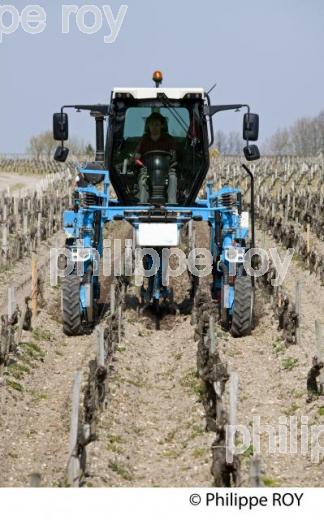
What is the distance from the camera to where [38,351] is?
457 inches

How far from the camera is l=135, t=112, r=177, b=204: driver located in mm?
12859

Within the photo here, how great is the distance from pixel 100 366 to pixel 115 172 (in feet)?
15.0

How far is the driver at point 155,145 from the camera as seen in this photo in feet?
42.2

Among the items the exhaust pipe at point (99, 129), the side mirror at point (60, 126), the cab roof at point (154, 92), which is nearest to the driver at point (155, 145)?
the cab roof at point (154, 92)

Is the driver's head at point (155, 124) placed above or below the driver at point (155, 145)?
above

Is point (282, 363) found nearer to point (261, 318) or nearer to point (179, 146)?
point (261, 318)

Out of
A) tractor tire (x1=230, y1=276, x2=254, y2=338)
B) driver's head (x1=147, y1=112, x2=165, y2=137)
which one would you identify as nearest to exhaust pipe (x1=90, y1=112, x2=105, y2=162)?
driver's head (x1=147, y1=112, x2=165, y2=137)

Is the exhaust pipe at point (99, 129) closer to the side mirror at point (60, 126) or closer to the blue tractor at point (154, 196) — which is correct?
the blue tractor at point (154, 196)

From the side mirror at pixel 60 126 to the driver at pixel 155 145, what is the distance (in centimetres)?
124

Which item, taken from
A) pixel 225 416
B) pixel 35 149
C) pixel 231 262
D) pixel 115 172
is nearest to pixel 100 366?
pixel 225 416

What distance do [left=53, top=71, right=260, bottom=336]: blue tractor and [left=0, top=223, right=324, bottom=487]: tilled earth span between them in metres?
0.54

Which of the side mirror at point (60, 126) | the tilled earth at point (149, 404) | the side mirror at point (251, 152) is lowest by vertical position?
the tilled earth at point (149, 404)

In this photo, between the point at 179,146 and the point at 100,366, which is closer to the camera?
the point at 100,366

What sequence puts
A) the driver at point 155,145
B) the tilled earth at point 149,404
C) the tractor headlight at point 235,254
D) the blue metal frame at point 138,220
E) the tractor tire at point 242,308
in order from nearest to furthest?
the tilled earth at point 149,404, the tractor tire at point 242,308, the tractor headlight at point 235,254, the blue metal frame at point 138,220, the driver at point 155,145
